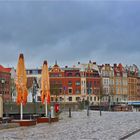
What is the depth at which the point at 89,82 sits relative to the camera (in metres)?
167

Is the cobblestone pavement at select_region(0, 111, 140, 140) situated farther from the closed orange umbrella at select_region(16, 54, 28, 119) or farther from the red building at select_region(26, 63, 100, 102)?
the red building at select_region(26, 63, 100, 102)

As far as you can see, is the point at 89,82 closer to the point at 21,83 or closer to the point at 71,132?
the point at 21,83

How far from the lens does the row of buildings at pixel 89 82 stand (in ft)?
517

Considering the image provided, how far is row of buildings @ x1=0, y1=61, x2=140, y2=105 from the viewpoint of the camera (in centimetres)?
15762

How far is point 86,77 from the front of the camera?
166500 millimetres

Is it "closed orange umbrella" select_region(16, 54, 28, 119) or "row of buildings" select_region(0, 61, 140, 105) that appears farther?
"row of buildings" select_region(0, 61, 140, 105)

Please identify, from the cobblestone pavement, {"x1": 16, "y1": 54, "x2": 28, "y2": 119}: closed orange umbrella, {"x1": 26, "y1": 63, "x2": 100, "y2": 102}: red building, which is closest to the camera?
the cobblestone pavement

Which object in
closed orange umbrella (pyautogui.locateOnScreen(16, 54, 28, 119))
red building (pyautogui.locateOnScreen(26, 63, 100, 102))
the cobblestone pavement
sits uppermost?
red building (pyautogui.locateOnScreen(26, 63, 100, 102))

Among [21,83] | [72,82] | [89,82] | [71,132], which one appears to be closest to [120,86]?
[89,82]

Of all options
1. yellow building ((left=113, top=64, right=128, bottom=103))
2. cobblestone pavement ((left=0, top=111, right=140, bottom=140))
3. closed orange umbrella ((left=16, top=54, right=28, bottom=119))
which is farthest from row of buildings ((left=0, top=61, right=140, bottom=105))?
cobblestone pavement ((left=0, top=111, right=140, bottom=140))

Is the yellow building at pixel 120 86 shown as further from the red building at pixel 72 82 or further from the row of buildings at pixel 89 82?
the red building at pixel 72 82

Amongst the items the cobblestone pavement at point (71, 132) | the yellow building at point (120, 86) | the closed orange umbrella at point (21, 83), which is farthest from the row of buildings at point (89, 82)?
the cobblestone pavement at point (71, 132)

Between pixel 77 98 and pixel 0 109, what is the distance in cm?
12581

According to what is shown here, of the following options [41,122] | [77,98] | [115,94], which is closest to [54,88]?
[77,98]
